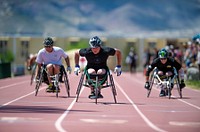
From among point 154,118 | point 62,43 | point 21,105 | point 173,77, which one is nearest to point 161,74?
point 173,77

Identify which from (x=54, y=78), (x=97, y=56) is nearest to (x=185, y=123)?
(x=97, y=56)

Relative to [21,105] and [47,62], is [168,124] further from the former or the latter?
[47,62]

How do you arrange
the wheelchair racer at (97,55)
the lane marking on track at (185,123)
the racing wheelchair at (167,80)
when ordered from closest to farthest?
1. the lane marking on track at (185,123)
2. the wheelchair racer at (97,55)
3. the racing wheelchair at (167,80)

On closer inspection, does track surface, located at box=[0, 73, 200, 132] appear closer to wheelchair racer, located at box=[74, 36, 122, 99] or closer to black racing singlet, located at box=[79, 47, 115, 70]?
wheelchair racer, located at box=[74, 36, 122, 99]

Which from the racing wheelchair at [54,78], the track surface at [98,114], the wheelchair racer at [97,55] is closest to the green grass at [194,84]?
the track surface at [98,114]

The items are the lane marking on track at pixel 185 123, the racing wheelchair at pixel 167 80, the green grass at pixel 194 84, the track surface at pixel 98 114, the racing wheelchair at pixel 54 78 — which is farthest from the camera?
the green grass at pixel 194 84

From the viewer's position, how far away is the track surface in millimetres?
14445

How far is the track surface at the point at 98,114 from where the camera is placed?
14445mm

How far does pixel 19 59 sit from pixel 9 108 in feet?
305

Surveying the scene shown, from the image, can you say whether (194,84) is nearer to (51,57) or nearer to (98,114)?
(51,57)

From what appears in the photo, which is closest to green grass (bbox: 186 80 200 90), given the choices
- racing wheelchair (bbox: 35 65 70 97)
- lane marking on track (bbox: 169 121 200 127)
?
racing wheelchair (bbox: 35 65 70 97)

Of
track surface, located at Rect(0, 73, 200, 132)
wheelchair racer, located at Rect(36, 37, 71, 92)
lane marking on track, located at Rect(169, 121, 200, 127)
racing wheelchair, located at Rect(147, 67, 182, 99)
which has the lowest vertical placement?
lane marking on track, located at Rect(169, 121, 200, 127)

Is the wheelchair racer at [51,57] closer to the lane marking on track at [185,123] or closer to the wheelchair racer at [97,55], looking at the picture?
the wheelchair racer at [97,55]

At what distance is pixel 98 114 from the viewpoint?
17.0 m
